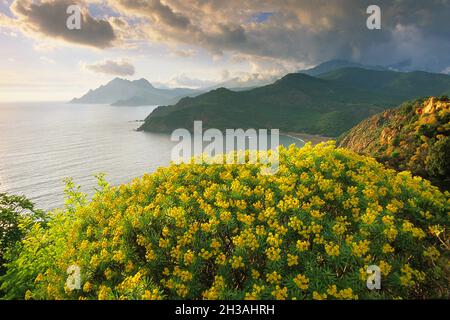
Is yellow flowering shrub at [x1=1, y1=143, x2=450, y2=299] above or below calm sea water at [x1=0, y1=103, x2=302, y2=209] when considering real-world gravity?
above

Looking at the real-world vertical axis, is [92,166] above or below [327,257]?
below

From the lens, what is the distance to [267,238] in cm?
594

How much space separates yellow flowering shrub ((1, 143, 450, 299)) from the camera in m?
5.57

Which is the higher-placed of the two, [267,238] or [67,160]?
[267,238]

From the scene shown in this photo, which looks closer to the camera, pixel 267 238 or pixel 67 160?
pixel 267 238

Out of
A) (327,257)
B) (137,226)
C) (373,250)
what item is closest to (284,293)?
(327,257)

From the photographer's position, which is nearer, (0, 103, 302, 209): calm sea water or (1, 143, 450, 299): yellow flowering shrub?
(1, 143, 450, 299): yellow flowering shrub

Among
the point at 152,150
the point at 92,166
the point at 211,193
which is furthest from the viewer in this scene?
the point at 152,150

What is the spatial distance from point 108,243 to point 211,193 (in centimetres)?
279

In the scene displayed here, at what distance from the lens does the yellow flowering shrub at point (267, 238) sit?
18.3ft
